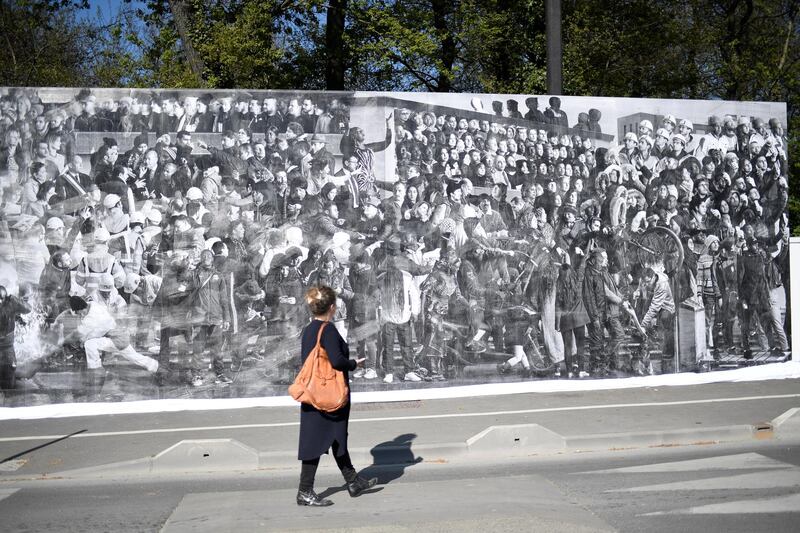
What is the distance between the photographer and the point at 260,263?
12672 millimetres

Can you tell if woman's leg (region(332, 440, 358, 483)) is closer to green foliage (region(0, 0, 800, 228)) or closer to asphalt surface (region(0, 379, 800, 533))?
asphalt surface (region(0, 379, 800, 533))

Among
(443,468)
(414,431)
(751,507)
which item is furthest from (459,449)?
(751,507)

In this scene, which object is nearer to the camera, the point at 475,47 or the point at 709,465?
the point at 709,465

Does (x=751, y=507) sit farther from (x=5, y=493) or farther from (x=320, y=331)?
(x=5, y=493)

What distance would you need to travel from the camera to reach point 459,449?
922cm

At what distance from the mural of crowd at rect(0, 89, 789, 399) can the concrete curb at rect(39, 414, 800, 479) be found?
3.77 meters

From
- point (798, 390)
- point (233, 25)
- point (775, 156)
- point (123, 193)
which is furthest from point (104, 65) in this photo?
point (798, 390)

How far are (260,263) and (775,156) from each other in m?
8.49

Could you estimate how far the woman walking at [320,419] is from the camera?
22.7ft

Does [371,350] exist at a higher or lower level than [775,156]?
lower

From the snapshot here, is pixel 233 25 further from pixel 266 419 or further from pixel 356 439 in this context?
pixel 356 439

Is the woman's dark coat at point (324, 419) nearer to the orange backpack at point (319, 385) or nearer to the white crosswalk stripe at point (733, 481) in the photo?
the orange backpack at point (319, 385)

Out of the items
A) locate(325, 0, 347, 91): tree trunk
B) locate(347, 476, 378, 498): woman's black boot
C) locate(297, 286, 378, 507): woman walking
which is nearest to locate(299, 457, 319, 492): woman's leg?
locate(297, 286, 378, 507): woman walking

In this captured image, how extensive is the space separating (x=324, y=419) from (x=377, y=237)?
6199 millimetres
